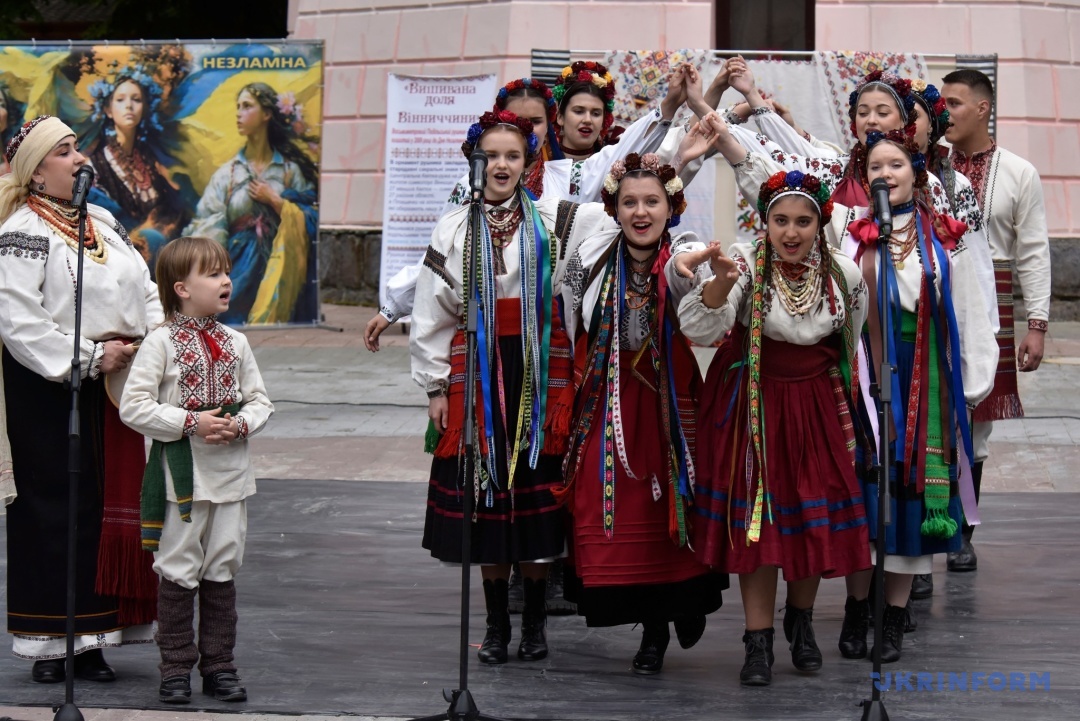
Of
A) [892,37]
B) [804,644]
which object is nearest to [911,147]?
[804,644]

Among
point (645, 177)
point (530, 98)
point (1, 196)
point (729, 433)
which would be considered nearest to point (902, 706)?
point (729, 433)

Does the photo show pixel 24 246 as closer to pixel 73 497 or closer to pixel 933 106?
pixel 73 497

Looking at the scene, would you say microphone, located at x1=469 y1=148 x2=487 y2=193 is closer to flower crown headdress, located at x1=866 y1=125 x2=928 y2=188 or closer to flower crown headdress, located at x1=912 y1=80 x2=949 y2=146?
flower crown headdress, located at x1=866 y1=125 x2=928 y2=188

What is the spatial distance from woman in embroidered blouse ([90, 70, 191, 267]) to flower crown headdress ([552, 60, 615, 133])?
22.7ft

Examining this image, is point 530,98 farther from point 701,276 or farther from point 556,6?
point 556,6

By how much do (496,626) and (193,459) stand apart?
1.17 meters

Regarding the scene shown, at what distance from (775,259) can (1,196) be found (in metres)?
2.39

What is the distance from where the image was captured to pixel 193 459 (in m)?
4.64

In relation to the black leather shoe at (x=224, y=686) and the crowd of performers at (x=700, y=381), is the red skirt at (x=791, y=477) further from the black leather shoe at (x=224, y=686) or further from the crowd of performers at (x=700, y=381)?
the black leather shoe at (x=224, y=686)

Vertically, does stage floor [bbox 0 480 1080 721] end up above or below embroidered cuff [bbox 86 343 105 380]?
below

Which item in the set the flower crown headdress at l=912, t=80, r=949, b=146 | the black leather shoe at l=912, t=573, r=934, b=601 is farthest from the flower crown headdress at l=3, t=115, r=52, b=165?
the black leather shoe at l=912, t=573, r=934, b=601

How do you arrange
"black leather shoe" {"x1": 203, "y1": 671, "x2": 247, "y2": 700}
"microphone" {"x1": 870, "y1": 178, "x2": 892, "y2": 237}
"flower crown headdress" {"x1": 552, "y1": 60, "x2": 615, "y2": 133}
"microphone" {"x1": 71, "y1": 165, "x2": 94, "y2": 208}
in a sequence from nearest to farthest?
1. "microphone" {"x1": 870, "y1": 178, "x2": 892, "y2": 237}
2. "microphone" {"x1": 71, "y1": 165, "x2": 94, "y2": 208}
3. "black leather shoe" {"x1": 203, "y1": 671, "x2": 247, "y2": 700}
4. "flower crown headdress" {"x1": 552, "y1": 60, "x2": 615, "y2": 133}

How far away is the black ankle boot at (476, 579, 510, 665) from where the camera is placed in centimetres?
512

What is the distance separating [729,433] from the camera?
4.86m
